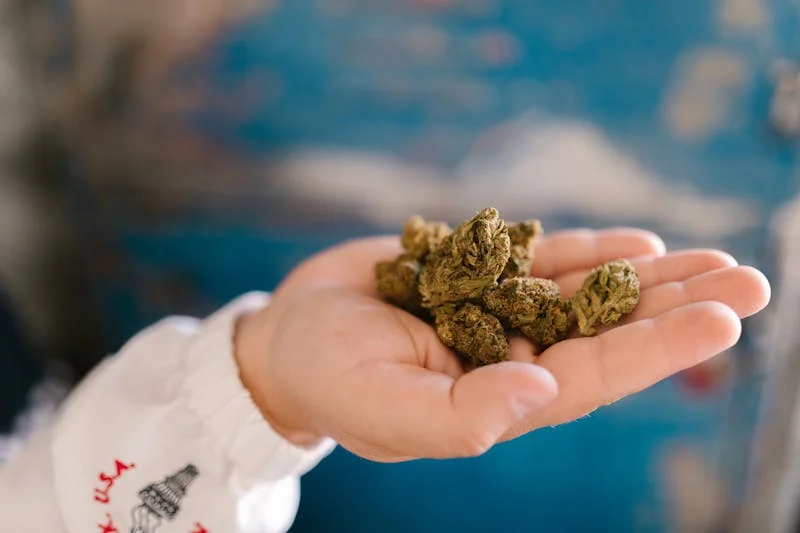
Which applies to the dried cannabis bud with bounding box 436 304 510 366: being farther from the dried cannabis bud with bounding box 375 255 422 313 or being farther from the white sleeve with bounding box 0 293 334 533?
the white sleeve with bounding box 0 293 334 533

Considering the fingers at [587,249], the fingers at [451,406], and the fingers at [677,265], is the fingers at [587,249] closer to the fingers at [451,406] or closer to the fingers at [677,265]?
the fingers at [677,265]

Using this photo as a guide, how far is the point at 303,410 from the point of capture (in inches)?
20.9

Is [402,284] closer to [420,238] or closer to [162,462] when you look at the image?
[420,238]

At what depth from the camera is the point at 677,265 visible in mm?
534

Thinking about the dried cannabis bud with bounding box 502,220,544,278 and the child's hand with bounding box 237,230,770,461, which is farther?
the dried cannabis bud with bounding box 502,220,544,278

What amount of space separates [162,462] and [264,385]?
0.09 metres

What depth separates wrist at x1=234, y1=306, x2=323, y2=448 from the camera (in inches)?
22.7

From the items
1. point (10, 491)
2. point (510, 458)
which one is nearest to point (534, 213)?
point (510, 458)

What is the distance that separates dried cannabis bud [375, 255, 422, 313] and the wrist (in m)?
0.10

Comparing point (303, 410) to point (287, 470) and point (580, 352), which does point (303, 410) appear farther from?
point (580, 352)

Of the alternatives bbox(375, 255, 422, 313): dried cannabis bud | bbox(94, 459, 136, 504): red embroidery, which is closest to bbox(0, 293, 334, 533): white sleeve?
bbox(94, 459, 136, 504): red embroidery

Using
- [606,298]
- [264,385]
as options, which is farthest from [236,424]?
[606,298]

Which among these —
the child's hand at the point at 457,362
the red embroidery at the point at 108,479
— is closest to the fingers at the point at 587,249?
the child's hand at the point at 457,362

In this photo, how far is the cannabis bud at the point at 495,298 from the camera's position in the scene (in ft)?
1.63
